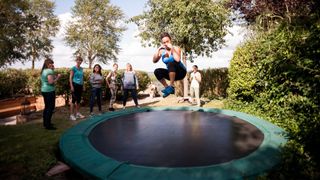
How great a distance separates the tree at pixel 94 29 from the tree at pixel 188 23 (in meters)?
19.7

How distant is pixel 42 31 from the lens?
102 feet

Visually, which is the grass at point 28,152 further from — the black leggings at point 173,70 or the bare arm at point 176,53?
the bare arm at point 176,53

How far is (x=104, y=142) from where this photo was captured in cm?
402

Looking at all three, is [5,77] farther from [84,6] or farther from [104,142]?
[84,6]

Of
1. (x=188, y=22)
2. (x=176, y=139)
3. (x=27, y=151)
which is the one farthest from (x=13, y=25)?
(x=176, y=139)

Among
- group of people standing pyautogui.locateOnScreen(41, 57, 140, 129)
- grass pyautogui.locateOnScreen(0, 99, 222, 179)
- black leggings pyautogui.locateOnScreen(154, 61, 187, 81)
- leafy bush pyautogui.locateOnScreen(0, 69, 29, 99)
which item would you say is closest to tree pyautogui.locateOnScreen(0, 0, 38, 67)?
leafy bush pyautogui.locateOnScreen(0, 69, 29, 99)

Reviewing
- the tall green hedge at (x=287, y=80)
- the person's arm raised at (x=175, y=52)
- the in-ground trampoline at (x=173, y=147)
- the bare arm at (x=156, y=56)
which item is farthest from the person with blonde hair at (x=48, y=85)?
the tall green hedge at (x=287, y=80)

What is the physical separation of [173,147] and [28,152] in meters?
2.25

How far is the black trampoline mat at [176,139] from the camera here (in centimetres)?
324

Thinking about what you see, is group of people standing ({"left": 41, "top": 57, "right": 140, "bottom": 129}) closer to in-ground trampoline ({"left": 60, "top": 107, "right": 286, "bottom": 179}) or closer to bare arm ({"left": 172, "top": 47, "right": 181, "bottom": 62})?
in-ground trampoline ({"left": 60, "top": 107, "right": 286, "bottom": 179})

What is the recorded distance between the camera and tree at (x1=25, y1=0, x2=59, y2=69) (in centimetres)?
3020

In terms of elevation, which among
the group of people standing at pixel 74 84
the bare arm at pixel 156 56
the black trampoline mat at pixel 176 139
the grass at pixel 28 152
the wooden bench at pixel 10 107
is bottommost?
the grass at pixel 28 152

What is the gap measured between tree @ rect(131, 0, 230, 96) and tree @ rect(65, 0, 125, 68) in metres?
19.7

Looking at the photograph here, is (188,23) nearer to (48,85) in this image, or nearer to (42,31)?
(48,85)
